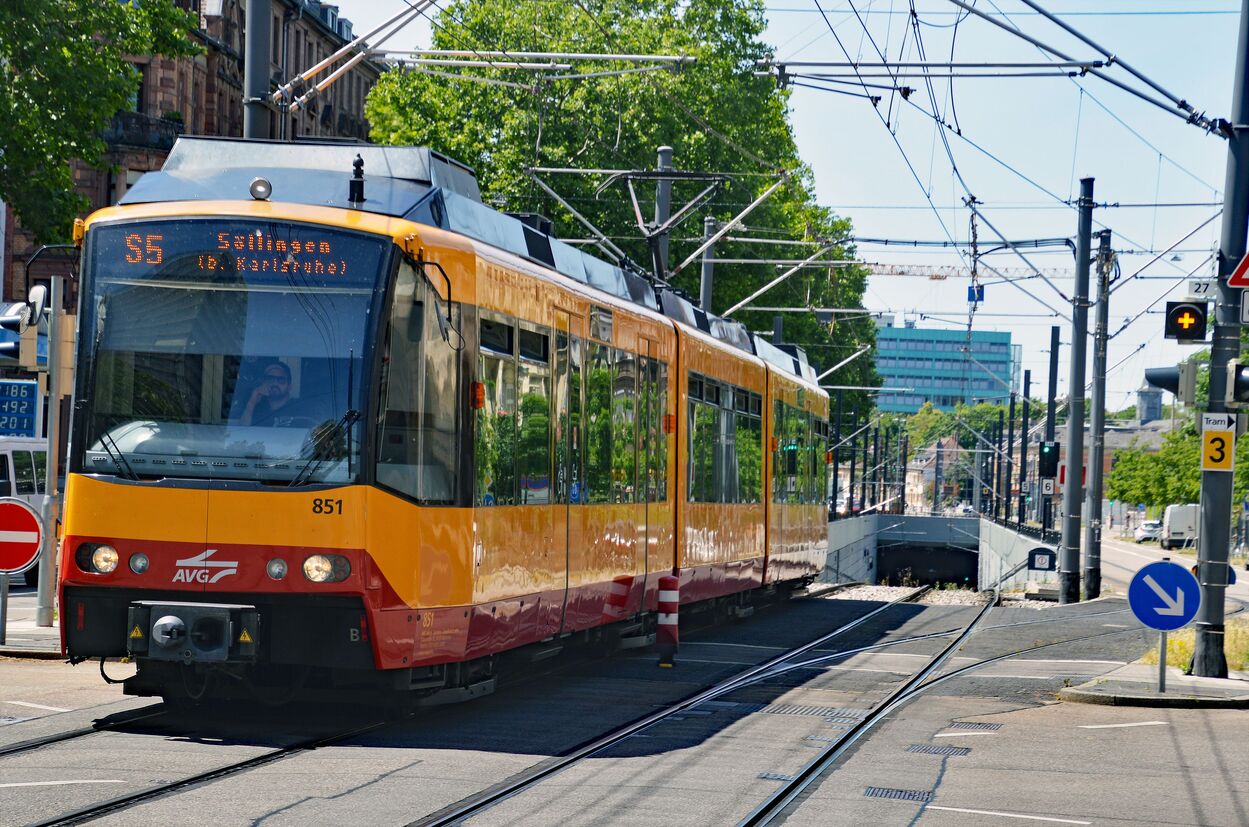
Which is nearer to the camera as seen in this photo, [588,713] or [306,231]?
[306,231]

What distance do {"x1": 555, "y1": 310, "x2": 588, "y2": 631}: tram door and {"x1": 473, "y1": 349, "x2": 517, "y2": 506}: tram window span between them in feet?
3.75

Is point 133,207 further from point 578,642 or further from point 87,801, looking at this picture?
point 578,642

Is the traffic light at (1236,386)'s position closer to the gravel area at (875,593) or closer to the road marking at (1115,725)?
the road marking at (1115,725)

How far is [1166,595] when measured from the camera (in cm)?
1559

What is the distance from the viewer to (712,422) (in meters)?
21.3

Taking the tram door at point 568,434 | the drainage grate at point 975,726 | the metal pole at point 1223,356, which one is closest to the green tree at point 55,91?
the tram door at point 568,434

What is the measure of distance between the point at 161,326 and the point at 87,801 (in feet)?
11.5

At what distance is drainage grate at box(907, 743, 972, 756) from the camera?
1231 centimetres

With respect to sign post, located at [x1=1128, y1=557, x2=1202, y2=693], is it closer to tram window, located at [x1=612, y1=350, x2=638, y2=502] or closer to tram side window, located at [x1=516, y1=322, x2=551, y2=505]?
tram window, located at [x1=612, y1=350, x2=638, y2=502]

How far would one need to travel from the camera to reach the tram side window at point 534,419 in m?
13.6

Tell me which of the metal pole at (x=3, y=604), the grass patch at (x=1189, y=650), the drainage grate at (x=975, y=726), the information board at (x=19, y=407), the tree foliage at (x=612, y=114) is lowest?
the drainage grate at (x=975, y=726)

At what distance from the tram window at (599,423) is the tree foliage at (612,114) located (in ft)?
102

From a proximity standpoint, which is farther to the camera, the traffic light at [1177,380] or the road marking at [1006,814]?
the traffic light at [1177,380]

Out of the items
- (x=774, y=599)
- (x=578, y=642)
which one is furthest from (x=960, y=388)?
(x=578, y=642)
